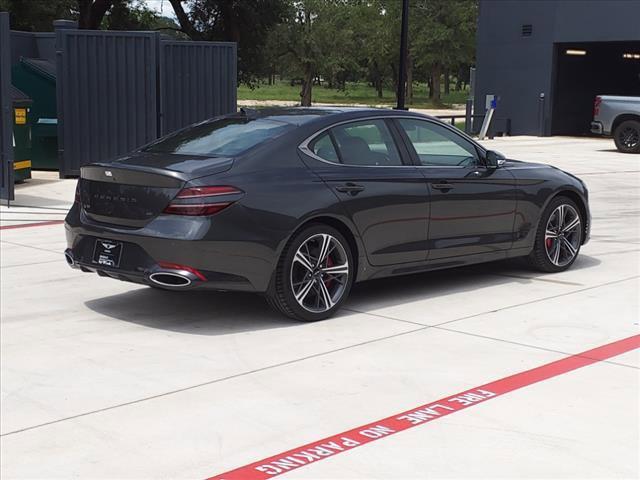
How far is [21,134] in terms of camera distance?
49.5ft

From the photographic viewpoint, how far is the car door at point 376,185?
22.6 feet

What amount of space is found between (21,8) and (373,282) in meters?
30.3

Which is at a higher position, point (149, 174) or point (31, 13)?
point (31, 13)

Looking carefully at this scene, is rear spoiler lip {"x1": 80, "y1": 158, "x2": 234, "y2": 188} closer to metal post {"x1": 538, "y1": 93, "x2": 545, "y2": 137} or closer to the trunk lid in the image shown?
the trunk lid

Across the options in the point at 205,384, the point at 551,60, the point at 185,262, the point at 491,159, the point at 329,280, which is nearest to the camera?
the point at 205,384

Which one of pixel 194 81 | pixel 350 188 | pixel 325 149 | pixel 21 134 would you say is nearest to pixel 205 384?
pixel 350 188

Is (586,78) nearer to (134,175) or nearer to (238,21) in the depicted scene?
(238,21)

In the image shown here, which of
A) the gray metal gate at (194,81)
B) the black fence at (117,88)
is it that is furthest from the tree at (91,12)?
the gray metal gate at (194,81)

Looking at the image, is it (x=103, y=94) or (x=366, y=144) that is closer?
(x=366, y=144)

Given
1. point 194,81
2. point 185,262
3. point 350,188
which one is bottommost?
point 185,262

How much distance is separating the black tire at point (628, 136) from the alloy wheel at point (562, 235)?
1701 cm

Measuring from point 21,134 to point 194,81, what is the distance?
129 inches

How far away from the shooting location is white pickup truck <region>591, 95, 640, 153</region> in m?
24.6

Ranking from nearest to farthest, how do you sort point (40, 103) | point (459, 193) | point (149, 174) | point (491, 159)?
point (149, 174) < point (459, 193) < point (491, 159) < point (40, 103)
